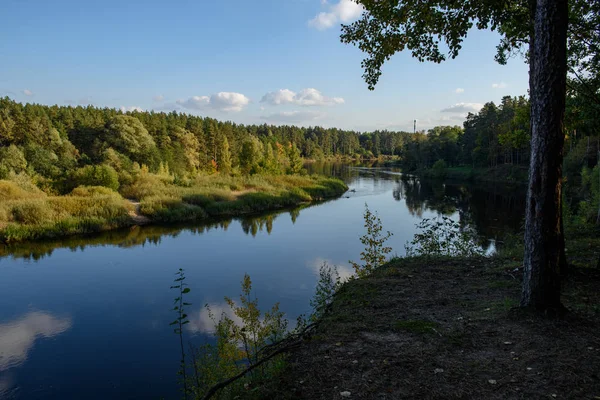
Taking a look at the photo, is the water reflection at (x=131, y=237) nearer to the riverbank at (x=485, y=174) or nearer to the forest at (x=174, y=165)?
the forest at (x=174, y=165)

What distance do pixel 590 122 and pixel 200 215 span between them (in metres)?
25.0

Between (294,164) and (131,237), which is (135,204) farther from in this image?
(294,164)

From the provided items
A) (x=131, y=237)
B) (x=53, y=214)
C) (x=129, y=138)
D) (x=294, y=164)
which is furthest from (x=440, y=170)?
(x=53, y=214)

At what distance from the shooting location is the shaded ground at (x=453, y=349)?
3.48 meters

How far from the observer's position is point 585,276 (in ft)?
20.3

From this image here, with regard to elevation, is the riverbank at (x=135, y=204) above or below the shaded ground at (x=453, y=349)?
below

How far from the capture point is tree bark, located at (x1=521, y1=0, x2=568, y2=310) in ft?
14.4

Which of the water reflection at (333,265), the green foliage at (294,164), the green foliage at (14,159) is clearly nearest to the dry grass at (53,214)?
the water reflection at (333,265)

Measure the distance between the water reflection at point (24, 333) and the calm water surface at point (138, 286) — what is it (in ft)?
0.09

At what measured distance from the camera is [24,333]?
9.95 m

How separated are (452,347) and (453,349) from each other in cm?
5

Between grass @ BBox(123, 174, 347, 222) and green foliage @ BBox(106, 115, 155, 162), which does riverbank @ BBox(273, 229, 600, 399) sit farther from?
green foliage @ BBox(106, 115, 155, 162)

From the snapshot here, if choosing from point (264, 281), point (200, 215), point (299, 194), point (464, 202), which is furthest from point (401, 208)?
point (264, 281)

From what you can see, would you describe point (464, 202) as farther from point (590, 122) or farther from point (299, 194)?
point (590, 122)
